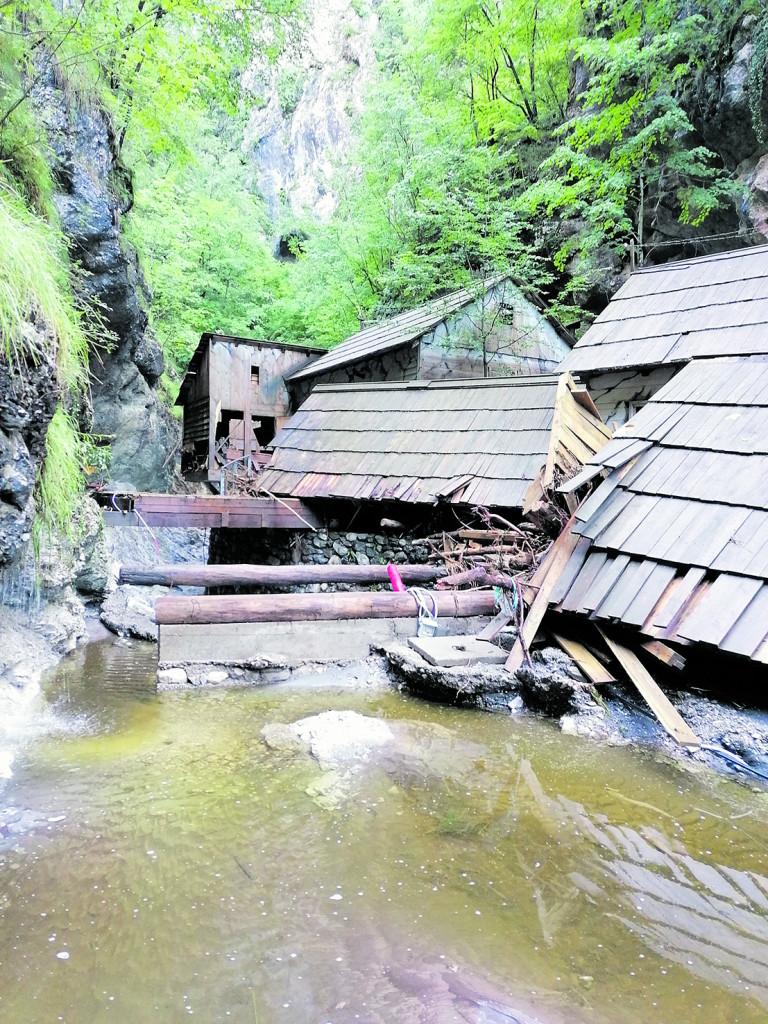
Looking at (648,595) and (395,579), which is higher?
(648,595)

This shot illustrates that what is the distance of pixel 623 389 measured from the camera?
30.4ft

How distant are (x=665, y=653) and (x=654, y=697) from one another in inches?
14.9

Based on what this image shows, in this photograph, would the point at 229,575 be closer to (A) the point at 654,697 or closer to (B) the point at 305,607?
(B) the point at 305,607

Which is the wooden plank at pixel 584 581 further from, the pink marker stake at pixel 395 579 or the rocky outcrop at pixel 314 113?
the rocky outcrop at pixel 314 113

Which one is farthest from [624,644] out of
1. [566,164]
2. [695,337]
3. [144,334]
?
[566,164]

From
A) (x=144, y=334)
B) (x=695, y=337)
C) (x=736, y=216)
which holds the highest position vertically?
(x=736, y=216)

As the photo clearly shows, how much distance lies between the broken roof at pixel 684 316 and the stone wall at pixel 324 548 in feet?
13.7

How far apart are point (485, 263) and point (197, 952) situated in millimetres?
14437

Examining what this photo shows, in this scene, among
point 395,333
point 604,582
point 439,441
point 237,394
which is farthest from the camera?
point 237,394

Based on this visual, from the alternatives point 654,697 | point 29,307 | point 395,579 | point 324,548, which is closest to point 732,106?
point 324,548

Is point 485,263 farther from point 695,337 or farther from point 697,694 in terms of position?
point 697,694

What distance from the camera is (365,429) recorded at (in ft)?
34.5

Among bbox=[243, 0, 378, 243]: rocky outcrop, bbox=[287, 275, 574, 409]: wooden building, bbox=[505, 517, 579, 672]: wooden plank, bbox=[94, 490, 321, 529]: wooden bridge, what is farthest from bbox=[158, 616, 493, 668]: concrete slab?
bbox=[243, 0, 378, 243]: rocky outcrop

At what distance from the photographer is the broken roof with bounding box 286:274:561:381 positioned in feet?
42.1
